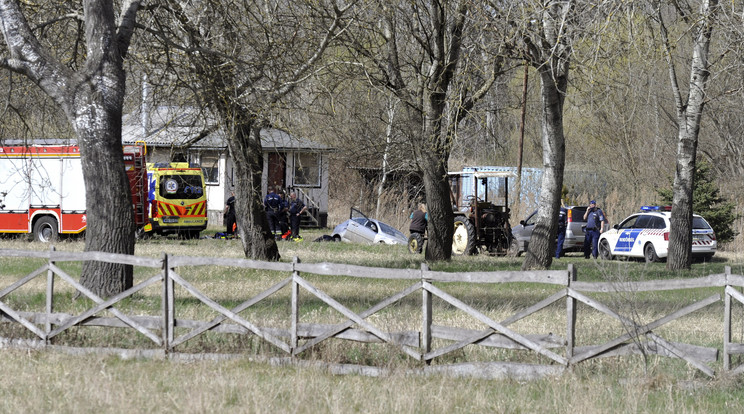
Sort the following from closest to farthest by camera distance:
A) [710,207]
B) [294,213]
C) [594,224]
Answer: [594,224] → [710,207] → [294,213]

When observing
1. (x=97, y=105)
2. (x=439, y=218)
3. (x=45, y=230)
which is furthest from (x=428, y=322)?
(x=45, y=230)

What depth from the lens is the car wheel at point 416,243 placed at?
24.2m

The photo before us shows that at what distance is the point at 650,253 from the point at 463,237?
509 centimetres

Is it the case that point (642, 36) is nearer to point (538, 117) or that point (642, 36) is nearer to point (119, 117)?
point (119, 117)

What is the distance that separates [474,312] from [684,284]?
179 cm

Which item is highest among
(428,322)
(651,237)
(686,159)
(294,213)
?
(686,159)

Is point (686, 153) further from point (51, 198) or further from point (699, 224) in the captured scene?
point (51, 198)

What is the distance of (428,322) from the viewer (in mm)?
8180

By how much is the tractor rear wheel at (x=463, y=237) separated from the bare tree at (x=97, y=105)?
1326cm

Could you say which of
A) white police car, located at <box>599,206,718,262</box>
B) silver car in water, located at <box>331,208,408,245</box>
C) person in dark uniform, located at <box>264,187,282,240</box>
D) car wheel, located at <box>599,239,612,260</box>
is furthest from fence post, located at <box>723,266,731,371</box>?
person in dark uniform, located at <box>264,187,282,240</box>

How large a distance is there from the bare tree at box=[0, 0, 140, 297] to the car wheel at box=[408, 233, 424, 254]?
1321 centimetres

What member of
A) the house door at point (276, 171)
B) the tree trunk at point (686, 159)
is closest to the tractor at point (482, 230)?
the tree trunk at point (686, 159)

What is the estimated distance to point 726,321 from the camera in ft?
24.5

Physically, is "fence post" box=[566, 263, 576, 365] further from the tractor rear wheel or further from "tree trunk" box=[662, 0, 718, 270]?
the tractor rear wheel
